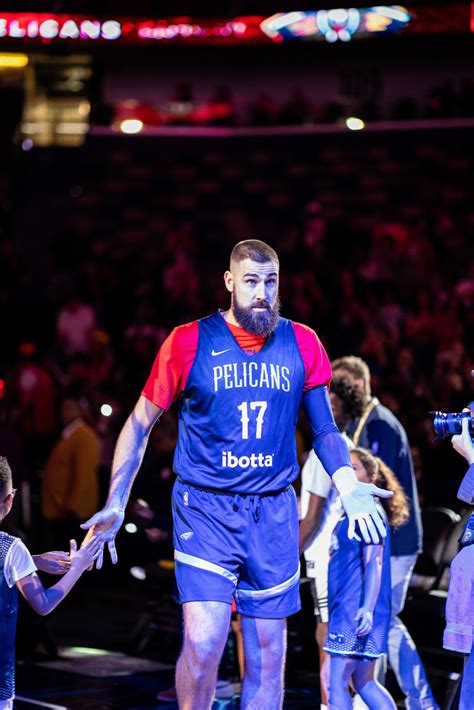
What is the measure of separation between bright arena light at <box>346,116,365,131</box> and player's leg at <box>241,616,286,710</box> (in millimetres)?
17377

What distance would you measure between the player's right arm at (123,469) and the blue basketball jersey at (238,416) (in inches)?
6.5

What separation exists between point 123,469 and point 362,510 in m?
0.97

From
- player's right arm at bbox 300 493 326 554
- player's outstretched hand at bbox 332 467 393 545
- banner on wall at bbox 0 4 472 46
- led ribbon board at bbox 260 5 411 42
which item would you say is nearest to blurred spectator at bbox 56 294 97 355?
banner on wall at bbox 0 4 472 46

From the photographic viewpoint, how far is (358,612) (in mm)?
5855

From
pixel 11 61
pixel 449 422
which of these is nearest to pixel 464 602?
pixel 449 422

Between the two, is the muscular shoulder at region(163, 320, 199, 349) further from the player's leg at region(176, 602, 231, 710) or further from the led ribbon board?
the led ribbon board

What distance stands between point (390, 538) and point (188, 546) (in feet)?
6.50

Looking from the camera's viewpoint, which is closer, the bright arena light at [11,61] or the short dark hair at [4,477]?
the short dark hair at [4,477]

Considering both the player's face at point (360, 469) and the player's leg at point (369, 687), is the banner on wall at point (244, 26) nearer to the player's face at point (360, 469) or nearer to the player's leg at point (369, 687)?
the player's face at point (360, 469)

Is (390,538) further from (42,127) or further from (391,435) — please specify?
(42,127)

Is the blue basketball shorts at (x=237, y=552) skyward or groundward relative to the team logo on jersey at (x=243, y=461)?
groundward

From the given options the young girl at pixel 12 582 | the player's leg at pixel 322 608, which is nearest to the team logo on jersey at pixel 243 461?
the young girl at pixel 12 582

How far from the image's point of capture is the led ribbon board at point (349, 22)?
18766 mm

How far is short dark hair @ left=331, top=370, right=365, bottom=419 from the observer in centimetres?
688
